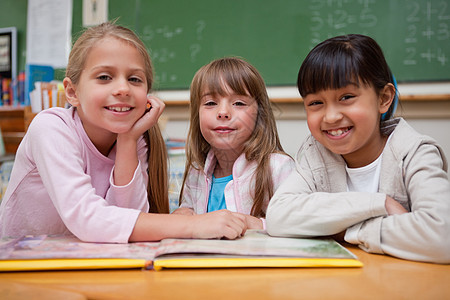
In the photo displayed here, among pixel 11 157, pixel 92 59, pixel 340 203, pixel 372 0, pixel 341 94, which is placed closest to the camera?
pixel 340 203

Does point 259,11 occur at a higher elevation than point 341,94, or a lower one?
higher

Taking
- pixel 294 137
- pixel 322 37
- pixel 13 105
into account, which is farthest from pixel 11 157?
pixel 322 37

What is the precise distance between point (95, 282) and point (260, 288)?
0.23 meters

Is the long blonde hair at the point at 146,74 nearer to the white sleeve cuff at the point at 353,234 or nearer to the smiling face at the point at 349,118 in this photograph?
the smiling face at the point at 349,118

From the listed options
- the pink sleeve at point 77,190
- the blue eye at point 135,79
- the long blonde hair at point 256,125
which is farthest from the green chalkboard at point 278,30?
the pink sleeve at point 77,190

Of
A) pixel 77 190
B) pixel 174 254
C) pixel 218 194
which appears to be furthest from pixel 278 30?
pixel 174 254

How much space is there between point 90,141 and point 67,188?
10.0 inches

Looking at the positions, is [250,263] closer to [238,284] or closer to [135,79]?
[238,284]

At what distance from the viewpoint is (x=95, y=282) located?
1.82 ft

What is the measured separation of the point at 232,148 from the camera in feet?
4.45

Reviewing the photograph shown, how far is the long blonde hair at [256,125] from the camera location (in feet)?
4.09

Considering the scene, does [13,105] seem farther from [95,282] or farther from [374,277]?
[374,277]

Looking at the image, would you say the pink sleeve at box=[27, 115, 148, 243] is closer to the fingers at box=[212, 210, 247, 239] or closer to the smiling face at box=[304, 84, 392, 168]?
the fingers at box=[212, 210, 247, 239]

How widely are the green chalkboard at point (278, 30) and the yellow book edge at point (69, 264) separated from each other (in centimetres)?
224
